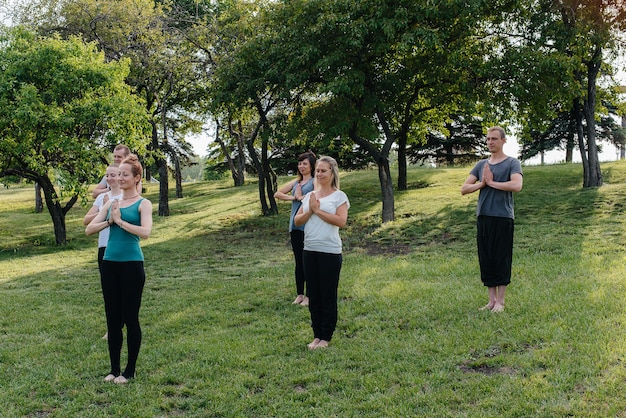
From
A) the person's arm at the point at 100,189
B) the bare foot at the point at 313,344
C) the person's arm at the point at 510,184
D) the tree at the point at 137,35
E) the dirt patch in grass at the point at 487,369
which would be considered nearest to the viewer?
the dirt patch in grass at the point at 487,369

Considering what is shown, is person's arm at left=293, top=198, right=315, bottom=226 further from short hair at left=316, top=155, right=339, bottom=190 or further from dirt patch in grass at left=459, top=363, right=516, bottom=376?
dirt patch in grass at left=459, top=363, right=516, bottom=376

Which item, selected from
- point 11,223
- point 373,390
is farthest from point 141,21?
point 373,390

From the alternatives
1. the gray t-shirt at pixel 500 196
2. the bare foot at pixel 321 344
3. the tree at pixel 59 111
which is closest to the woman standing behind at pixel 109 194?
the bare foot at pixel 321 344

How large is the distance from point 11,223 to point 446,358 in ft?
75.3

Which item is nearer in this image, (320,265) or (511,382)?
(511,382)

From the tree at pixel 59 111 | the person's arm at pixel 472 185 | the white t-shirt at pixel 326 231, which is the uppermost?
the tree at pixel 59 111

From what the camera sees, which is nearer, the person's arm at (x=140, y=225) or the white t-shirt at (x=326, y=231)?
the person's arm at (x=140, y=225)

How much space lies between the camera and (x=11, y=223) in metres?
23.0

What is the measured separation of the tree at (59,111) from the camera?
14945mm

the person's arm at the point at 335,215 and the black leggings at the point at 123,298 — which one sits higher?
the person's arm at the point at 335,215

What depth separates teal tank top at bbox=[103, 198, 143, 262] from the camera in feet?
15.7

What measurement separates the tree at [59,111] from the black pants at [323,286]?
11927mm

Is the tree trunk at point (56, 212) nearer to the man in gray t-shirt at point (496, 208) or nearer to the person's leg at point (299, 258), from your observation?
the person's leg at point (299, 258)

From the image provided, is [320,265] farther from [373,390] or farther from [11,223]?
[11,223]
